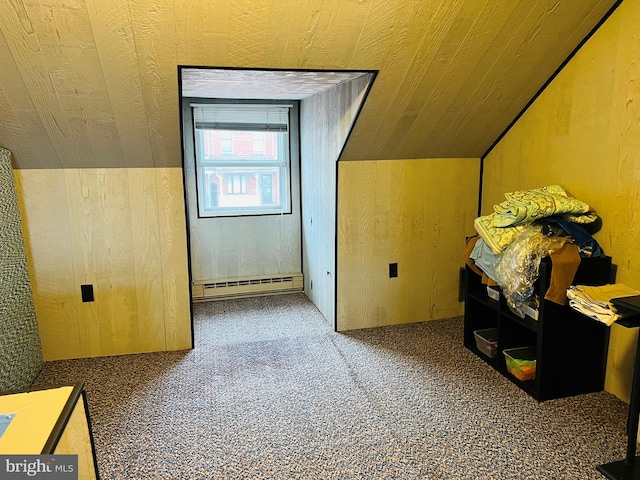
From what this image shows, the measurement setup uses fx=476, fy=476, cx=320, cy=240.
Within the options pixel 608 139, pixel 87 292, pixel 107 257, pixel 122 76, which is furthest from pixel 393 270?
pixel 122 76

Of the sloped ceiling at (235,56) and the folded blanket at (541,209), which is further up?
the sloped ceiling at (235,56)

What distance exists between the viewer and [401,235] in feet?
11.6

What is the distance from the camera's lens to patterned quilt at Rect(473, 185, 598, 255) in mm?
2516

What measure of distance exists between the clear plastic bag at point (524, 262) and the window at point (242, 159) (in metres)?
2.33

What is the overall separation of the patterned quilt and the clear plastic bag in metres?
0.05

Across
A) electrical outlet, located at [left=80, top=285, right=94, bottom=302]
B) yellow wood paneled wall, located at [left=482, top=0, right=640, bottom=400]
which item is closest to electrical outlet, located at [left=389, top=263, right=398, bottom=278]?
yellow wood paneled wall, located at [left=482, top=0, right=640, bottom=400]

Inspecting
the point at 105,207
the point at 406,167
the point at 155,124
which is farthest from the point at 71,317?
the point at 406,167

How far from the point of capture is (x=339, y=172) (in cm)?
334

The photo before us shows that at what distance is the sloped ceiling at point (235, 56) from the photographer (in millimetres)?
2000

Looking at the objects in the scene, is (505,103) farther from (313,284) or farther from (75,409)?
(75,409)

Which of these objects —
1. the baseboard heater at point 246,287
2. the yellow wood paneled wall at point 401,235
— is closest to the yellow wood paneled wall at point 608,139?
the yellow wood paneled wall at point 401,235

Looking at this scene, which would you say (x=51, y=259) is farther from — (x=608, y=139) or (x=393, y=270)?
(x=608, y=139)

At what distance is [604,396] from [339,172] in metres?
2.07

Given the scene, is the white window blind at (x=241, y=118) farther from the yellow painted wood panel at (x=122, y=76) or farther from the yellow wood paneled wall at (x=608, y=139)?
→ the yellow wood paneled wall at (x=608, y=139)
